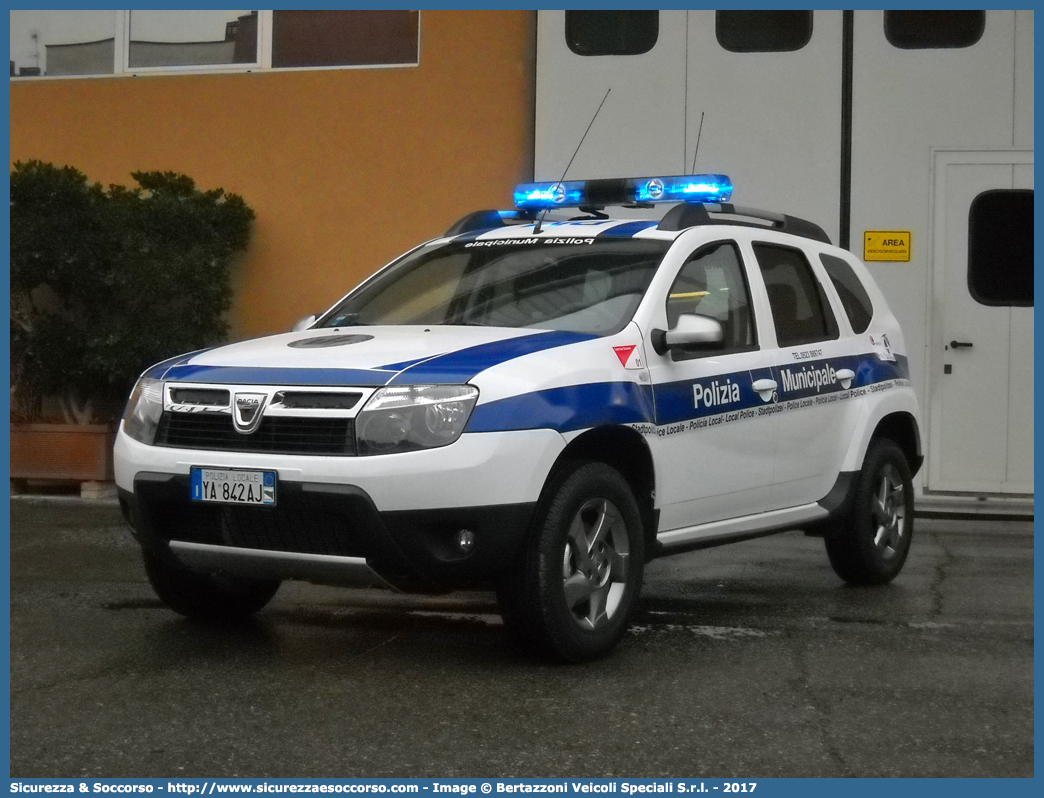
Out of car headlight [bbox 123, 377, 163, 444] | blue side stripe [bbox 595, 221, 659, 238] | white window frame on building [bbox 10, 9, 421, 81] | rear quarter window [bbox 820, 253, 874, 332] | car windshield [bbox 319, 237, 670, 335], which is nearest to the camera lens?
car headlight [bbox 123, 377, 163, 444]

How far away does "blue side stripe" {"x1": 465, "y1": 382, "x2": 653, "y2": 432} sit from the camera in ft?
15.6

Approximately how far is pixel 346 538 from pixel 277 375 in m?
0.63

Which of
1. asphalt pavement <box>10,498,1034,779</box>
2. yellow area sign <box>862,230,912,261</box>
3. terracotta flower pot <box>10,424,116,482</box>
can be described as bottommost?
asphalt pavement <box>10,498,1034,779</box>

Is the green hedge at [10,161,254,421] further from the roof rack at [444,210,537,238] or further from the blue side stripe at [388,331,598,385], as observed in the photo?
the blue side stripe at [388,331,598,385]

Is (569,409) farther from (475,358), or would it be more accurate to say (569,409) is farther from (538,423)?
(475,358)

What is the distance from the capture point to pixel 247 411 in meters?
4.93

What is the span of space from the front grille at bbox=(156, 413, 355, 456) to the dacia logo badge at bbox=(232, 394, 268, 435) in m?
0.02

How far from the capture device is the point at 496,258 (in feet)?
20.1

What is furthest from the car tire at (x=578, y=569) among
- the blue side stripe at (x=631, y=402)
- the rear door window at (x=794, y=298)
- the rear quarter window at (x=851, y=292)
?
the rear quarter window at (x=851, y=292)

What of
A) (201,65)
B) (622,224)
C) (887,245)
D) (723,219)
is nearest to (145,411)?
(622,224)

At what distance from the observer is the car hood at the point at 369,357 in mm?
4836

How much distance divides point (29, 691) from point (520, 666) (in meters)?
1.67

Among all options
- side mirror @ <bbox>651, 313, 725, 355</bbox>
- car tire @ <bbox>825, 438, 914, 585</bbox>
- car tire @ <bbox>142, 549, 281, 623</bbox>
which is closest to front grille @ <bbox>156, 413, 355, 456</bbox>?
car tire @ <bbox>142, 549, 281, 623</bbox>

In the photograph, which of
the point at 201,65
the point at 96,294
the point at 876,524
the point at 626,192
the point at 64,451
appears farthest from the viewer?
the point at 201,65
